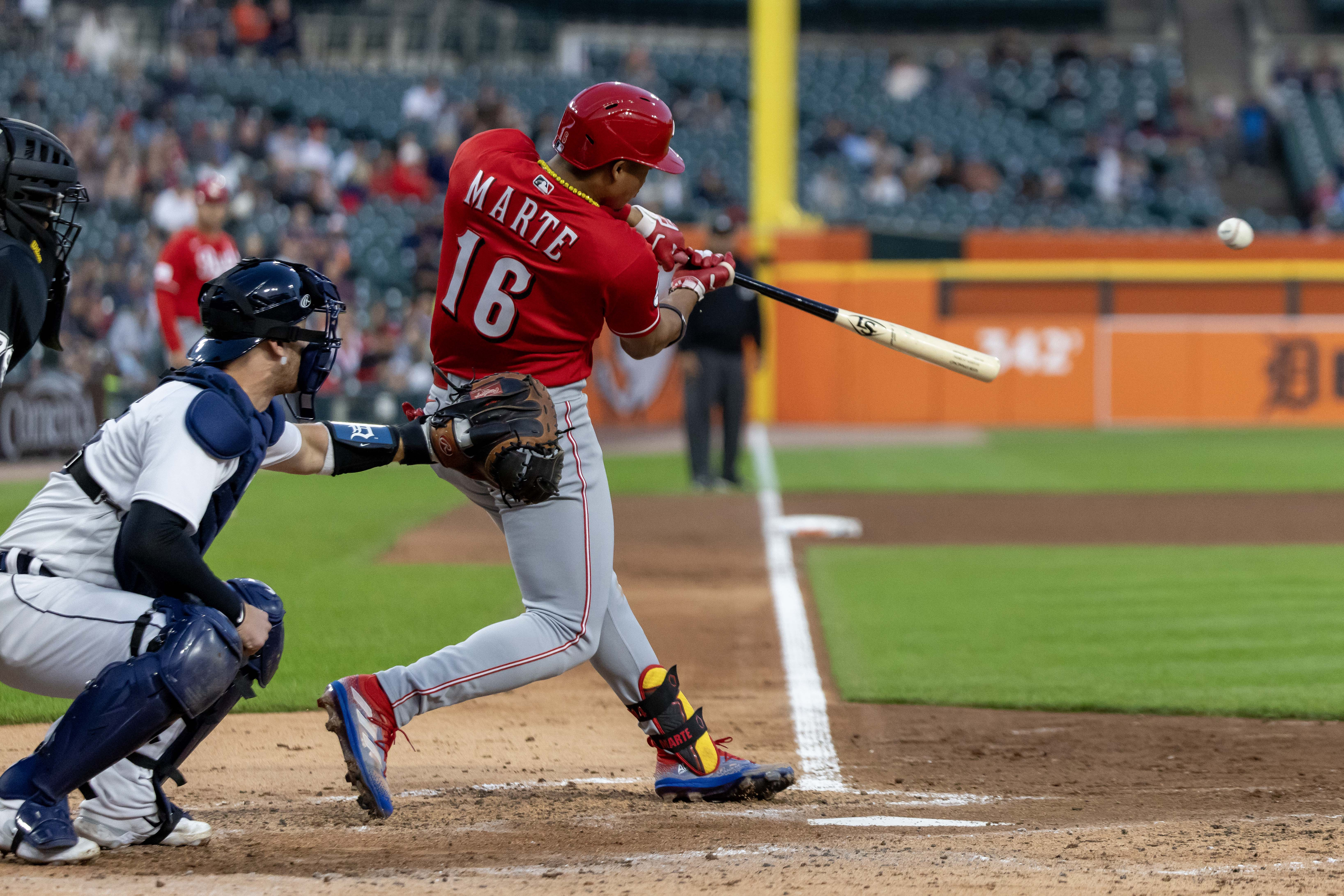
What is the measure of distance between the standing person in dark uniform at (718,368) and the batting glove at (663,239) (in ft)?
23.9

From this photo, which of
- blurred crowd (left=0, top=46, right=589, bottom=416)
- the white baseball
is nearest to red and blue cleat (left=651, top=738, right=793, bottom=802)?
the white baseball

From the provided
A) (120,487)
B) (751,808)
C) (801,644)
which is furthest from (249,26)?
(751,808)

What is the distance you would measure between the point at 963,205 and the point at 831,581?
15143 millimetres

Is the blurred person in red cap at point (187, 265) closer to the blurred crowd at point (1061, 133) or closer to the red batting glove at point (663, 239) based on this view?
the red batting glove at point (663, 239)

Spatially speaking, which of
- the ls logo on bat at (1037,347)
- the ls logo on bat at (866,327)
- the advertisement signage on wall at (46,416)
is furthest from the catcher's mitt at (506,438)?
the ls logo on bat at (1037,347)

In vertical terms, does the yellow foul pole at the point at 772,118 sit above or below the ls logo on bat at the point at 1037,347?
above

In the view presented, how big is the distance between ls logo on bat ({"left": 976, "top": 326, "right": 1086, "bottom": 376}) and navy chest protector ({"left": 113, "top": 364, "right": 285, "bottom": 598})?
1644cm

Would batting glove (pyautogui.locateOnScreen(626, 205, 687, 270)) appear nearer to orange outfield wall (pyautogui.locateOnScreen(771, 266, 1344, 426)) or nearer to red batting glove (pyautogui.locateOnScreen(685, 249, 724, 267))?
red batting glove (pyautogui.locateOnScreen(685, 249, 724, 267))

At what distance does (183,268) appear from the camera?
912cm

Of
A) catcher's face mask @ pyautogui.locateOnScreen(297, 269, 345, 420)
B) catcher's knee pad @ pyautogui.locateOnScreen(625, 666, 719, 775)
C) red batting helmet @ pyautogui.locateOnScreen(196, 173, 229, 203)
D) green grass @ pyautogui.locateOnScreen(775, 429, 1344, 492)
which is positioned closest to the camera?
catcher's face mask @ pyautogui.locateOnScreen(297, 269, 345, 420)

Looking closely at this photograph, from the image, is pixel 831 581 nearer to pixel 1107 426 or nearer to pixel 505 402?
pixel 505 402

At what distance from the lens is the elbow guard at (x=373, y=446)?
3.54 m

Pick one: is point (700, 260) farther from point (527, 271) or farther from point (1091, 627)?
point (1091, 627)

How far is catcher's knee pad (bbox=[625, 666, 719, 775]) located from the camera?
3.85 m
